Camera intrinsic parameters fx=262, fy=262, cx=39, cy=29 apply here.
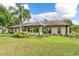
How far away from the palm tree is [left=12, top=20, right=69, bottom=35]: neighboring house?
0.06m

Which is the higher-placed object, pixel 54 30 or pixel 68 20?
pixel 68 20

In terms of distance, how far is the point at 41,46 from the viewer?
2.87 metres

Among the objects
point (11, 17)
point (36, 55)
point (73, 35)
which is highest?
point (11, 17)

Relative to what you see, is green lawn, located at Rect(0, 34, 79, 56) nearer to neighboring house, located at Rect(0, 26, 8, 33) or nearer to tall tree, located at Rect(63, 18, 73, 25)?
neighboring house, located at Rect(0, 26, 8, 33)

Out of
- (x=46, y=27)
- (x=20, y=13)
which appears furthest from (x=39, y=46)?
(x=20, y=13)

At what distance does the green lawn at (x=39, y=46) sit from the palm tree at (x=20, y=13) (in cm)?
22

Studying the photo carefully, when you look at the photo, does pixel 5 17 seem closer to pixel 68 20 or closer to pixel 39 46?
pixel 39 46

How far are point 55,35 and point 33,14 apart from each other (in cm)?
34

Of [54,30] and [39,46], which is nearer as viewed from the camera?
[39,46]

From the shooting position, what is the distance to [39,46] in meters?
2.87

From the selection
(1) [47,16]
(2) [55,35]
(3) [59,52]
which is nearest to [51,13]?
(1) [47,16]

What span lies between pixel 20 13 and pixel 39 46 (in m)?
0.43

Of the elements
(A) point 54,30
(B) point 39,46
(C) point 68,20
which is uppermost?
(C) point 68,20

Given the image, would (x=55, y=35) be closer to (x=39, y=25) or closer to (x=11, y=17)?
(x=39, y=25)
